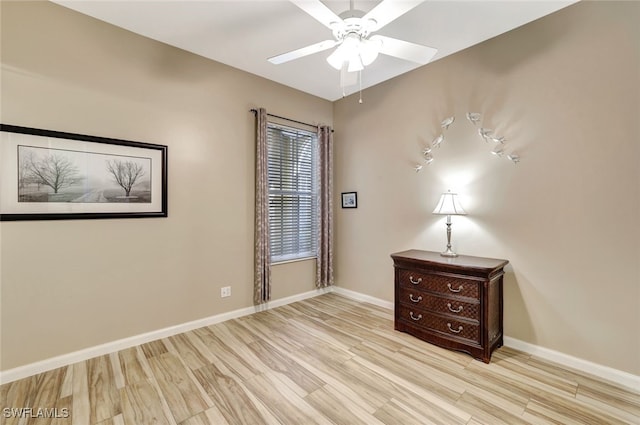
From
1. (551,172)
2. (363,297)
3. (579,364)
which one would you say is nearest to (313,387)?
(363,297)

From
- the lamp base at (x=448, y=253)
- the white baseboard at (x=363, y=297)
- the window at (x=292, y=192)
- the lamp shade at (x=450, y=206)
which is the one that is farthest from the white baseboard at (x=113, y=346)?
the lamp shade at (x=450, y=206)

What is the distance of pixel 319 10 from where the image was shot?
1.67 m

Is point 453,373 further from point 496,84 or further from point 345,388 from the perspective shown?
point 496,84

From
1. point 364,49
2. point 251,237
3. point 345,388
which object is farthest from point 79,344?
point 364,49

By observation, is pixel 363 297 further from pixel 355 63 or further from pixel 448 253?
pixel 355 63

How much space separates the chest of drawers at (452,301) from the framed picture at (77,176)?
258 cm

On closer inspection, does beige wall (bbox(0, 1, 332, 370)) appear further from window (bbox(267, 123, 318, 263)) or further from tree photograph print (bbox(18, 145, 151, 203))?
window (bbox(267, 123, 318, 263))

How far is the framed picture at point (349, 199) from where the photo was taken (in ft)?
13.1

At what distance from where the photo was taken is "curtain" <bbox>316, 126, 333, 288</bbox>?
13.3 feet

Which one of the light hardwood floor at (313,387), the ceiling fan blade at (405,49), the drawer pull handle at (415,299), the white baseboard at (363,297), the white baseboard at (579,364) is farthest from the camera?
the white baseboard at (363,297)

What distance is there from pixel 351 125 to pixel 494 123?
1.86 meters

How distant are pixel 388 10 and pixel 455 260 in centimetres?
211

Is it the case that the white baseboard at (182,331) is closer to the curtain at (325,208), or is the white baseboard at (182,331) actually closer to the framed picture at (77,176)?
the framed picture at (77,176)

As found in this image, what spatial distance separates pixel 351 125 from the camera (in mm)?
4039
